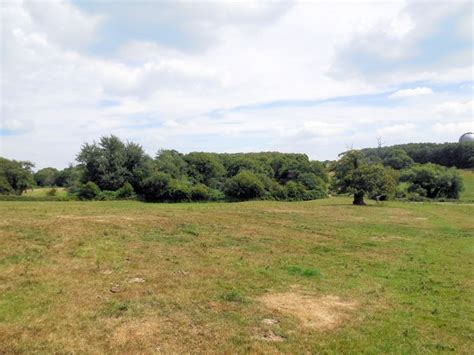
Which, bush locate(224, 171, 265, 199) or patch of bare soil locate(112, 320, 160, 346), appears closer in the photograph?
patch of bare soil locate(112, 320, 160, 346)

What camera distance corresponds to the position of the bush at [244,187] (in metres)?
58.0

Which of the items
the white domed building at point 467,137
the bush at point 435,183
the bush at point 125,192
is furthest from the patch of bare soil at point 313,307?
the white domed building at point 467,137

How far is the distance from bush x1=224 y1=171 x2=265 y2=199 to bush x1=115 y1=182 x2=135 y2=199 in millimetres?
A: 15333

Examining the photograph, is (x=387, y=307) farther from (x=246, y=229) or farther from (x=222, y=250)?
(x=246, y=229)

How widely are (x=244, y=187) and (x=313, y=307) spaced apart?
4908 cm

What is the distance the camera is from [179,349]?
6570 mm

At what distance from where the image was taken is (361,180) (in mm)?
44219

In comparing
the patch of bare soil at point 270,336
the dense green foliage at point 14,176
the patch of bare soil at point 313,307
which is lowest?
the patch of bare soil at point 313,307

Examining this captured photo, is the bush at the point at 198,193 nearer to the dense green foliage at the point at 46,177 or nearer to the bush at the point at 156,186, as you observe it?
the bush at the point at 156,186

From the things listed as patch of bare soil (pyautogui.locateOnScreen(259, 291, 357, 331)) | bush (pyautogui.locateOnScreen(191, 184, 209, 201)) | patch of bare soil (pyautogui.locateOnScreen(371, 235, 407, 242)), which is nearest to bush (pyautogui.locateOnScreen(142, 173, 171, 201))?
bush (pyautogui.locateOnScreen(191, 184, 209, 201))

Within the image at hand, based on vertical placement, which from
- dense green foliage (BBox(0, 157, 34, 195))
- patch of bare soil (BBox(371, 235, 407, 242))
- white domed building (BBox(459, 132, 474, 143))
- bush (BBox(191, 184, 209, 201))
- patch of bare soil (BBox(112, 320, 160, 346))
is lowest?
patch of bare soil (BBox(371, 235, 407, 242))

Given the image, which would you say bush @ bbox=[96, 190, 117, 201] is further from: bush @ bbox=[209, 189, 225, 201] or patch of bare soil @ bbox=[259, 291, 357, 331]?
patch of bare soil @ bbox=[259, 291, 357, 331]

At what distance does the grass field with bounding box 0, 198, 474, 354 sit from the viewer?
23.2 feet

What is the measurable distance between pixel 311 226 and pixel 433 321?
52.6 ft
